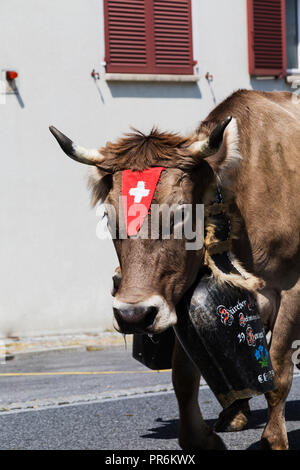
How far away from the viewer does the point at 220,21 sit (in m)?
16.0

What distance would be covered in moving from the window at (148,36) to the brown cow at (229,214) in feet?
29.8

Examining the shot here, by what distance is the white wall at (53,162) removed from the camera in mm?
14445

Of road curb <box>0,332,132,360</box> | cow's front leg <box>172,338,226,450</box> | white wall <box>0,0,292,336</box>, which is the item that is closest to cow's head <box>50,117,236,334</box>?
cow's front leg <box>172,338,226,450</box>

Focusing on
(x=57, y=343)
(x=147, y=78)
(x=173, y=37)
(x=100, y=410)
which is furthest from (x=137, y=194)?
(x=173, y=37)

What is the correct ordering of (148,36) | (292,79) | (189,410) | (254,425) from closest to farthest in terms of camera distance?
(189,410) < (254,425) < (148,36) < (292,79)

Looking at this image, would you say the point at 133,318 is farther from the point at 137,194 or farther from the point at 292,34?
the point at 292,34

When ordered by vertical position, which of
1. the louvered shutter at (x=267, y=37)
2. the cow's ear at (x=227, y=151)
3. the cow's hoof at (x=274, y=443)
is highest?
the louvered shutter at (x=267, y=37)

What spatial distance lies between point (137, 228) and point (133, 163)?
38cm

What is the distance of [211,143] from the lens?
491 cm

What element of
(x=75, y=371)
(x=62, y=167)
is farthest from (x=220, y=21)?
(x=75, y=371)

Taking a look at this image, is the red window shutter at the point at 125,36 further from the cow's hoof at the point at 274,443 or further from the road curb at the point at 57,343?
the cow's hoof at the point at 274,443

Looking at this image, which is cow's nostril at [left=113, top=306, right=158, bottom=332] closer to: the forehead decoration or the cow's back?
the forehead decoration

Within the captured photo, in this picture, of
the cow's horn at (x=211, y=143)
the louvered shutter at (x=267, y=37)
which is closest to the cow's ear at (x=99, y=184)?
the cow's horn at (x=211, y=143)

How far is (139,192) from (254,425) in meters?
2.93
